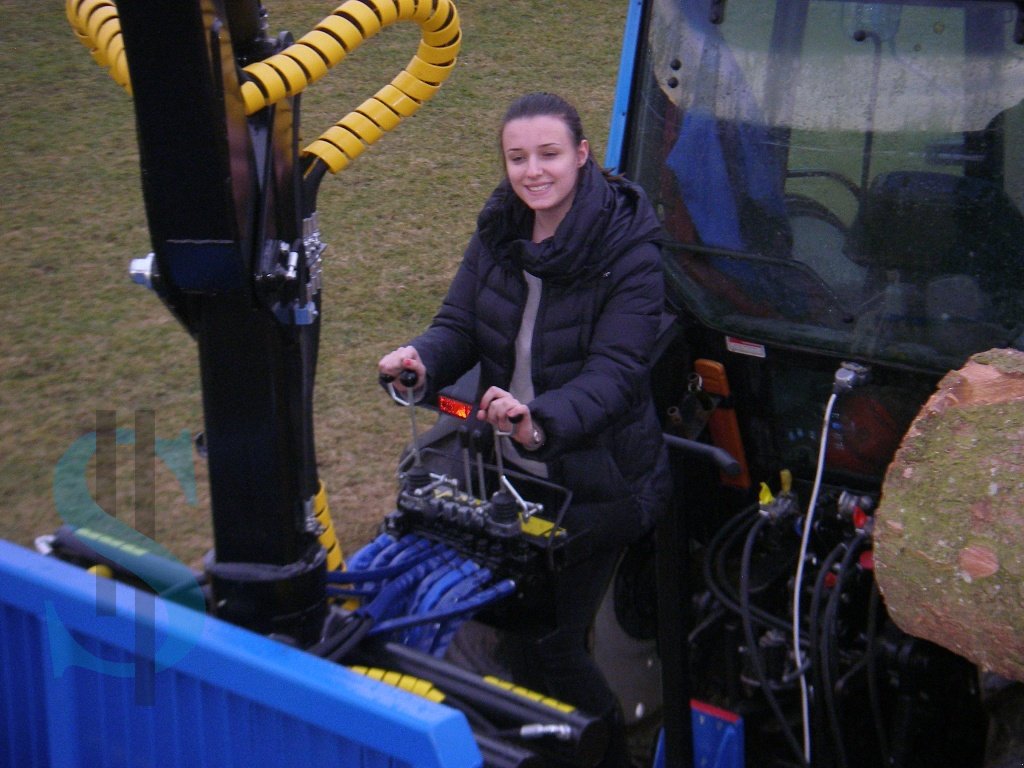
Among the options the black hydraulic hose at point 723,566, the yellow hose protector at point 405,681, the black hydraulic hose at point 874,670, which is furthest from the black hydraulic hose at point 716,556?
the yellow hose protector at point 405,681

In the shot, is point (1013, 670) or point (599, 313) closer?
point (1013, 670)

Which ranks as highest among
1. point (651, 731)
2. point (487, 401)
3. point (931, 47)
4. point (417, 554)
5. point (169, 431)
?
point (931, 47)

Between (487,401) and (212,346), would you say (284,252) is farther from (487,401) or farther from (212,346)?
(487,401)

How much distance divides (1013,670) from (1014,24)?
4.61 ft

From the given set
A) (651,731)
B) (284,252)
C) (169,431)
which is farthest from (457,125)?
(284,252)

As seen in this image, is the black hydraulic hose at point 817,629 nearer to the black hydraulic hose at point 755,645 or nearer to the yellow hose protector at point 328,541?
the black hydraulic hose at point 755,645

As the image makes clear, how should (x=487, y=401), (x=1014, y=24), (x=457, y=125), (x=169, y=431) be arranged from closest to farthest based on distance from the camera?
1. (x=487, y=401)
2. (x=1014, y=24)
3. (x=169, y=431)
4. (x=457, y=125)

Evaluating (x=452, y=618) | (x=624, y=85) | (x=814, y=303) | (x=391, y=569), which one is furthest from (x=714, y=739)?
(x=624, y=85)

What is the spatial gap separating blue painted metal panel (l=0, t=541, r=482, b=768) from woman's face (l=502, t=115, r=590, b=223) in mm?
1211

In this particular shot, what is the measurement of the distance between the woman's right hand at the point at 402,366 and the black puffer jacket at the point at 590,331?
0.08 meters

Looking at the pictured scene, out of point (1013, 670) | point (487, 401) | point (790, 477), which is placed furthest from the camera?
point (790, 477)

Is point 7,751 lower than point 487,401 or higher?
lower

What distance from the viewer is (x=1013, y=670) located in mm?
2008

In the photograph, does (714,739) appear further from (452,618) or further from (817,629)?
(452,618)
